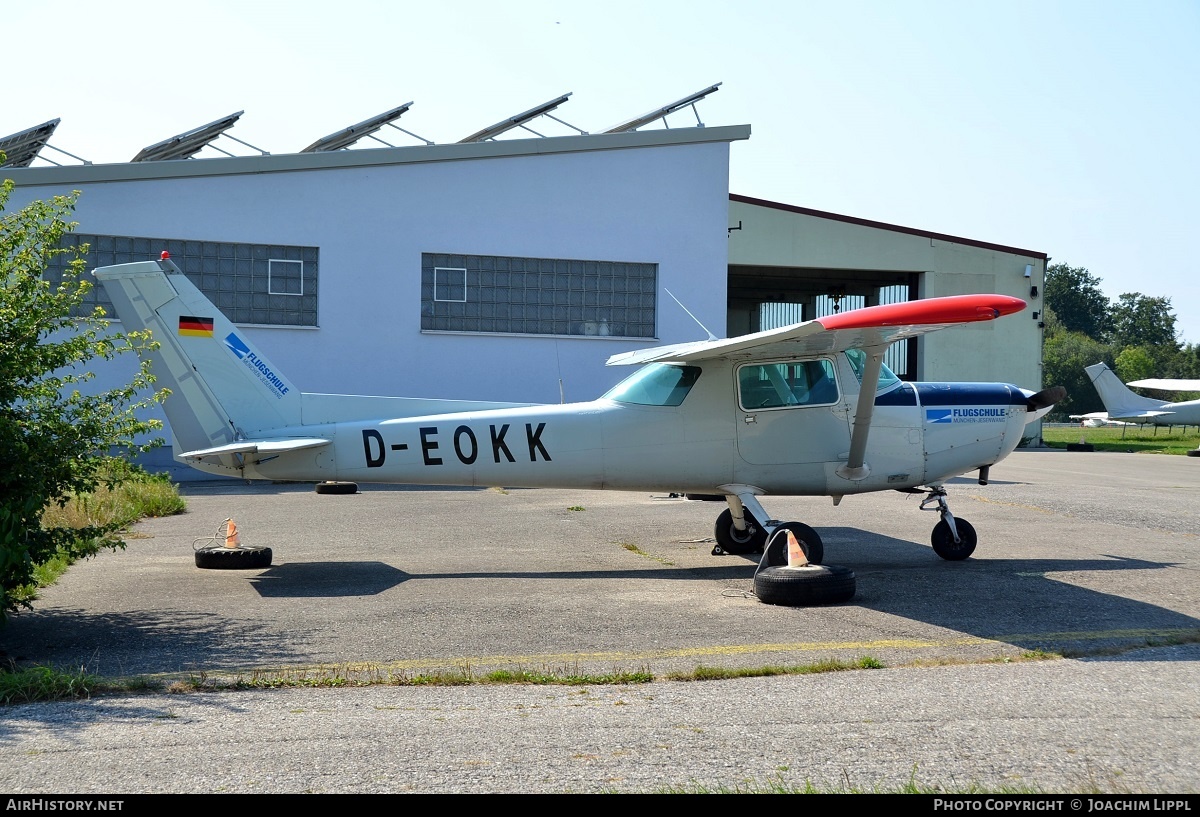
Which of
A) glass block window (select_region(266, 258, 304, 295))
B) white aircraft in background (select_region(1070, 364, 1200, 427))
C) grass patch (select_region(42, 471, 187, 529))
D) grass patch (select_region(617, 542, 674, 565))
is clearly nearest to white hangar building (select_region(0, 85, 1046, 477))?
glass block window (select_region(266, 258, 304, 295))

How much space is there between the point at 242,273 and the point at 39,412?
1505 centimetres

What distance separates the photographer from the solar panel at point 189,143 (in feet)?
74.0

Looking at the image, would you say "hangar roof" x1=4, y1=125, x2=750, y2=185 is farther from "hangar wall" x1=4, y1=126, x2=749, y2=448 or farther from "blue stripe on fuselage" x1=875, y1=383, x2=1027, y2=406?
"blue stripe on fuselage" x1=875, y1=383, x2=1027, y2=406

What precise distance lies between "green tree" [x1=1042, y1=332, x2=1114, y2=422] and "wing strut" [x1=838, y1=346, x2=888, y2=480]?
85.7 m

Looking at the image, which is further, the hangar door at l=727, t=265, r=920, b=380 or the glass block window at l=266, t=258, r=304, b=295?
the hangar door at l=727, t=265, r=920, b=380

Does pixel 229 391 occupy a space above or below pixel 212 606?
above

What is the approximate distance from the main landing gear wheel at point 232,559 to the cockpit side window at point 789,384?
16.8ft

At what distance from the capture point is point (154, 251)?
21.4m

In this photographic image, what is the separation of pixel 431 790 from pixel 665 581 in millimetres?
5778

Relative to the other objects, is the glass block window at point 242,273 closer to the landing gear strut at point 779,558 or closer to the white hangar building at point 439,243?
the white hangar building at point 439,243

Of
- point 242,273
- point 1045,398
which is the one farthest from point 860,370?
point 242,273

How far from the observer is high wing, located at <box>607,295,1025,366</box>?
809cm

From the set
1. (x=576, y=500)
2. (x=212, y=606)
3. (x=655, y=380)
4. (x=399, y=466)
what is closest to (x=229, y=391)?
(x=399, y=466)
